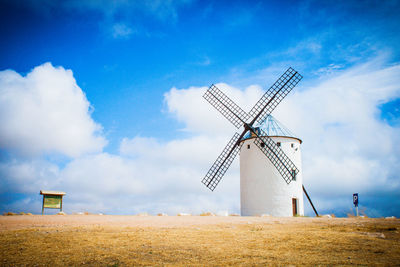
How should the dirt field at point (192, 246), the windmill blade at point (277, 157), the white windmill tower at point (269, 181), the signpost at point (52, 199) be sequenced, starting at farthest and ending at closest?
Answer: the white windmill tower at point (269, 181) < the windmill blade at point (277, 157) < the signpost at point (52, 199) < the dirt field at point (192, 246)

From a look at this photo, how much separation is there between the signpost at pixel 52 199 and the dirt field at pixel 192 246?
26.0 feet

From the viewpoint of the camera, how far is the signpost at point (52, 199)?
68.4ft

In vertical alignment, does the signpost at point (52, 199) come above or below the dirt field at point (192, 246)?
above

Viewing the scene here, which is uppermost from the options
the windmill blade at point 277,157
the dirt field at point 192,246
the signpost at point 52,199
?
the windmill blade at point 277,157

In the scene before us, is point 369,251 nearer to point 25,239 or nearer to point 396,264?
point 396,264

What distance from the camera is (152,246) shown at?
9961 millimetres

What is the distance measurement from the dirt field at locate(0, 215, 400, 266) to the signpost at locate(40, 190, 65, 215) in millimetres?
7918

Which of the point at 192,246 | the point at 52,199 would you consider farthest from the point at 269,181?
the point at 192,246

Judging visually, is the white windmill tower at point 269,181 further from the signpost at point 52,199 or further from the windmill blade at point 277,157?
the signpost at point 52,199

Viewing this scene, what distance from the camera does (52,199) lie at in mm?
21266

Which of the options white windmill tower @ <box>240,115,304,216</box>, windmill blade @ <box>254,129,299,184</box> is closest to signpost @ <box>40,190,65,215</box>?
white windmill tower @ <box>240,115,304,216</box>

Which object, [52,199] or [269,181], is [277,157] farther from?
[52,199]

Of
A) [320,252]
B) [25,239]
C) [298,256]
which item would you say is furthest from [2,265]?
[320,252]

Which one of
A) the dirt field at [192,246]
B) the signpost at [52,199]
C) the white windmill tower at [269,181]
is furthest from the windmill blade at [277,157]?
the signpost at [52,199]
